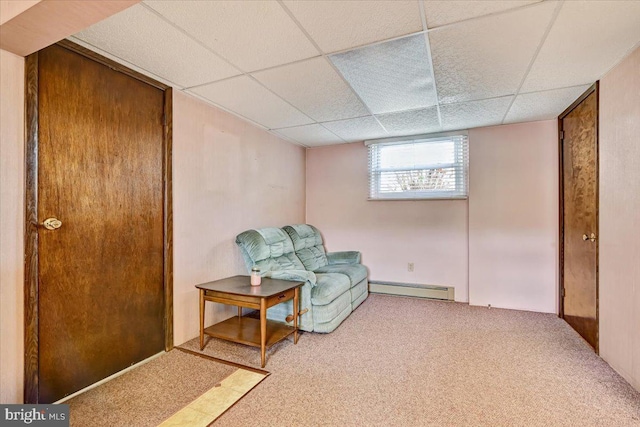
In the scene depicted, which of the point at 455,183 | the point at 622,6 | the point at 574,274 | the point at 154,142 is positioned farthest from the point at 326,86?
the point at 574,274

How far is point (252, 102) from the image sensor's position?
2.90 meters

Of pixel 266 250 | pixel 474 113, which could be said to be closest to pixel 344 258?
pixel 266 250

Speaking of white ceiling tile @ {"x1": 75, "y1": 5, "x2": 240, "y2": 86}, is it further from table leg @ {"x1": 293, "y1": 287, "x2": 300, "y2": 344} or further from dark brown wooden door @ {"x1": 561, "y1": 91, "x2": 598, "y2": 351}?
dark brown wooden door @ {"x1": 561, "y1": 91, "x2": 598, "y2": 351}

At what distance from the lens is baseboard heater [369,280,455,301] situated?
3.95 metres

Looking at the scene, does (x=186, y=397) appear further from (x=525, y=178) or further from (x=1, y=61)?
(x=525, y=178)

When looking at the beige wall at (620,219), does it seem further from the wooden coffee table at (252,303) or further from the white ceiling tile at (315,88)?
the wooden coffee table at (252,303)

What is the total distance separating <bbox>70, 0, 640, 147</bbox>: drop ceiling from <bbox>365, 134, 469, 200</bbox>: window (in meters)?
0.91

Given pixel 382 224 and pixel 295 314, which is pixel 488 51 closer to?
pixel 295 314

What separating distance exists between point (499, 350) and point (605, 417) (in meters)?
0.85

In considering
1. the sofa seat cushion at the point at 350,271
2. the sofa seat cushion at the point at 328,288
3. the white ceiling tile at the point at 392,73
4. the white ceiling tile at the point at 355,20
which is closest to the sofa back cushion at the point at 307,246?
the sofa seat cushion at the point at 350,271

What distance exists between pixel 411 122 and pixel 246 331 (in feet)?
9.33

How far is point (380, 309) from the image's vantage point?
363cm

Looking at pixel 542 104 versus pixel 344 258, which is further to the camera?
pixel 344 258

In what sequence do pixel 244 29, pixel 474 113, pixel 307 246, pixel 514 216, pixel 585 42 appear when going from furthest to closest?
pixel 307 246 → pixel 514 216 → pixel 474 113 → pixel 585 42 → pixel 244 29
